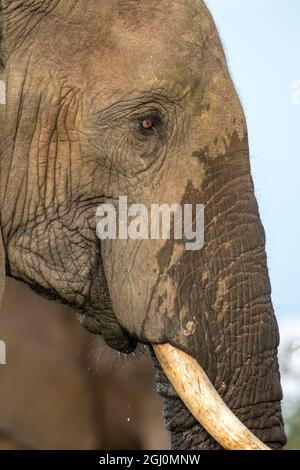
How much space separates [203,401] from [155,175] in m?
0.55

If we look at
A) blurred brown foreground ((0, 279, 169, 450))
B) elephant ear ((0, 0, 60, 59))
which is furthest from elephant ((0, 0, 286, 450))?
blurred brown foreground ((0, 279, 169, 450))

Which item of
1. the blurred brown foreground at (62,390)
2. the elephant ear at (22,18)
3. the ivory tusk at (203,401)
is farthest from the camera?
the blurred brown foreground at (62,390)

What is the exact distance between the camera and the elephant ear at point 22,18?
406cm

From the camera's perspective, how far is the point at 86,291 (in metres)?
4.12

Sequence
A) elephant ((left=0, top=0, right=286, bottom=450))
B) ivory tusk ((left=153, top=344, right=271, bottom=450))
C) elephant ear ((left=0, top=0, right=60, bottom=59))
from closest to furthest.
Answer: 1. ivory tusk ((left=153, top=344, right=271, bottom=450))
2. elephant ((left=0, top=0, right=286, bottom=450))
3. elephant ear ((left=0, top=0, right=60, bottom=59))

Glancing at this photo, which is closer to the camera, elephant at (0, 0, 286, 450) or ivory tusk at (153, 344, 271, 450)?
ivory tusk at (153, 344, 271, 450)

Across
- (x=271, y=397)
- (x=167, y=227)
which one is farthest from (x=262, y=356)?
(x=167, y=227)

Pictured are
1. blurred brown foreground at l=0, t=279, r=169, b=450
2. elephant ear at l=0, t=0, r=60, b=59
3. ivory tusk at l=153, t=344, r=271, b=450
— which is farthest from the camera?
blurred brown foreground at l=0, t=279, r=169, b=450

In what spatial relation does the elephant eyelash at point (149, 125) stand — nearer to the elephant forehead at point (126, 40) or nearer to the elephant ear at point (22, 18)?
the elephant forehead at point (126, 40)

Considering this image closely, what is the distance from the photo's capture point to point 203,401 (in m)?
3.83

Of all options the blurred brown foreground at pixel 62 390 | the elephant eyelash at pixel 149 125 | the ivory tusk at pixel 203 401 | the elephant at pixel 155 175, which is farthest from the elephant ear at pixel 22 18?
the blurred brown foreground at pixel 62 390

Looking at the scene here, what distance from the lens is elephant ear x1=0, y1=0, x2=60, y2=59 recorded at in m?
4.06

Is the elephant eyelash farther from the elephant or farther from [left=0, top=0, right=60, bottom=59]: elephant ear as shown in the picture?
[left=0, top=0, right=60, bottom=59]: elephant ear
